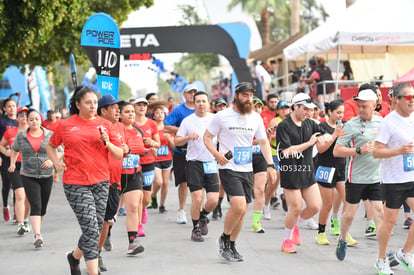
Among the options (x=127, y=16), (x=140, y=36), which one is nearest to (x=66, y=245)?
(x=140, y=36)

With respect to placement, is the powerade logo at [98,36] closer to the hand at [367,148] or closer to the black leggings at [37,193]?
A: the black leggings at [37,193]

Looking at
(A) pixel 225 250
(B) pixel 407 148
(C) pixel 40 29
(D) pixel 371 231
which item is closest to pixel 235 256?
(A) pixel 225 250

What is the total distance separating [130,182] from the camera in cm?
905

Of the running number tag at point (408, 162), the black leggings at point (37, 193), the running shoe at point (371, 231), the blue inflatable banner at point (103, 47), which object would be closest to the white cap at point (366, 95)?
the running number tag at point (408, 162)

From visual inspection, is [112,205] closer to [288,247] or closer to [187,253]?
[187,253]

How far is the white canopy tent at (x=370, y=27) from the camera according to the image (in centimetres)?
1733

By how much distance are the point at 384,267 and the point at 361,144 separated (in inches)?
59.5

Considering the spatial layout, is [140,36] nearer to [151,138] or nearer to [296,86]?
[296,86]

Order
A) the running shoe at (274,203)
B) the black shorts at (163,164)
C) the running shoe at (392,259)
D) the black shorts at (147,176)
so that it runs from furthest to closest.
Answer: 1. the running shoe at (274,203)
2. the black shorts at (163,164)
3. the black shorts at (147,176)
4. the running shoe at (392,259)

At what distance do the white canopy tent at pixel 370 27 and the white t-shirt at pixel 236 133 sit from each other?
954 centimetres

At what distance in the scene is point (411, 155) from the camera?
7.26 m

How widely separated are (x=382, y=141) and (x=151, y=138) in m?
4.00

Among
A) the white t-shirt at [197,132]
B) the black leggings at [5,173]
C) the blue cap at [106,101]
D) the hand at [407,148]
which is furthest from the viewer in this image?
the black leggings at [5,173]

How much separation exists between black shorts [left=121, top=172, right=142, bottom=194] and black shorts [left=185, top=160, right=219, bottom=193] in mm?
1331
